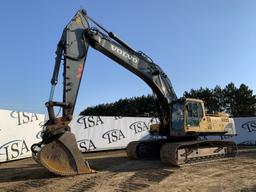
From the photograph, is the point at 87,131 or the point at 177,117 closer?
the point at 177,117

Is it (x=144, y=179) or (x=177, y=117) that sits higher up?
(x=177, y=117)

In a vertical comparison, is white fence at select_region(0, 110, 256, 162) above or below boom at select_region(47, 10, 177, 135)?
below

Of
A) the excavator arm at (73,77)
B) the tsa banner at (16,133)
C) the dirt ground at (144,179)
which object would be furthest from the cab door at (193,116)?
the tsa banner at (16,133)

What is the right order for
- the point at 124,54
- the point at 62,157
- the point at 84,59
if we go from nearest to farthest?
the point at 62,157 < the point at 84,59 < the point at 124,54

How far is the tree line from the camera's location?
181 ft

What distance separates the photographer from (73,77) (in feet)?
37.1

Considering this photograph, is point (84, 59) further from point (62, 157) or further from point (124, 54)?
point (62, 157)

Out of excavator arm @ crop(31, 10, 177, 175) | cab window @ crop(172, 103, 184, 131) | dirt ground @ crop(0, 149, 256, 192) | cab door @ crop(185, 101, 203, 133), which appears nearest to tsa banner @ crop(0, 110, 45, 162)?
dirt ground @ crop(0, 149, 256, 192)

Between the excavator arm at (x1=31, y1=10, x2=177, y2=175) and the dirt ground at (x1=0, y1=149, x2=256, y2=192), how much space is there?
1.96 feet

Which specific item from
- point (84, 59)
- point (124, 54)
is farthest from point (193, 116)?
point (84, 59)

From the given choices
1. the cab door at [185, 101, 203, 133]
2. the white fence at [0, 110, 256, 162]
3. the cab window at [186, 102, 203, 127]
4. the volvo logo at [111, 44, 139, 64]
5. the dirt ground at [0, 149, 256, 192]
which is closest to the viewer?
the dirt ground at [0, 149, 256, 192]

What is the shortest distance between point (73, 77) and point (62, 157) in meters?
2.50

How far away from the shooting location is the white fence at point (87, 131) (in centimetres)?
1750

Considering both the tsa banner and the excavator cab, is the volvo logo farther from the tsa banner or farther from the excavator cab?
the tsa banner
